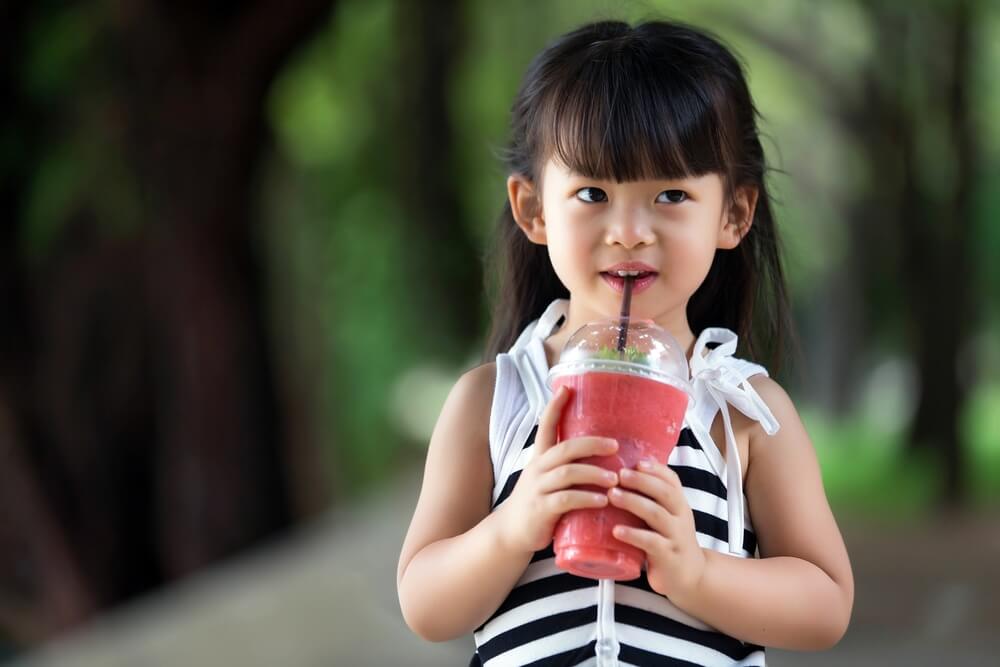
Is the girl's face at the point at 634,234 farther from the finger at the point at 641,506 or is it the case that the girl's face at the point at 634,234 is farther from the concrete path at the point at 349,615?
the concrete path at the point at 349,615

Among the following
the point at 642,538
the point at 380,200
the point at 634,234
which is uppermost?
the point at 380,200

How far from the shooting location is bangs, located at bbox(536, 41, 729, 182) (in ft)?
4.78

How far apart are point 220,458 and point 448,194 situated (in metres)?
3.11

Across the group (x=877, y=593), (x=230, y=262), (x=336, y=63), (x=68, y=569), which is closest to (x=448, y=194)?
(x=336, y=63)

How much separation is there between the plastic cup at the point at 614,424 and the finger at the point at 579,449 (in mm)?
19

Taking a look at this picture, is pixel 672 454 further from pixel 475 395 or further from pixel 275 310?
pixel 275 310

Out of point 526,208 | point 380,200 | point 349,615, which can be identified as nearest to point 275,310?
point 349,615

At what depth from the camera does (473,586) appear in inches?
57.1

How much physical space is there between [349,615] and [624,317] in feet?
13.6

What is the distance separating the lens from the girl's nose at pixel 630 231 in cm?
146

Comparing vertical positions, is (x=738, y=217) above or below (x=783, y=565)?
above

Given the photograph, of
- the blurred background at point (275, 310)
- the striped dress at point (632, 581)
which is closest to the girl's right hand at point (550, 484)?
the striped dress at point (632, 581)

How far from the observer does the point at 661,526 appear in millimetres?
1322

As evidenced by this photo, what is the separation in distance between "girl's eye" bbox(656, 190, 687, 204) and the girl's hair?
0.03 meters
